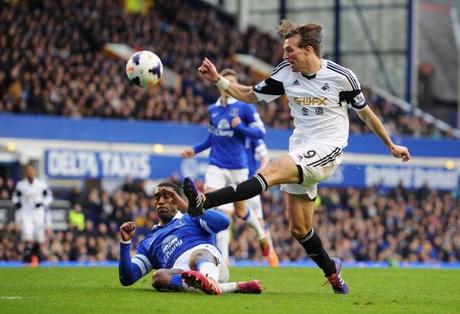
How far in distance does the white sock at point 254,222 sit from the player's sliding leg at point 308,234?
18.6 feet

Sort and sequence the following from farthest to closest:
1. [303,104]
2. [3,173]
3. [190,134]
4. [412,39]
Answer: [412,39]
[190,134]
[3,173]
[303,104]

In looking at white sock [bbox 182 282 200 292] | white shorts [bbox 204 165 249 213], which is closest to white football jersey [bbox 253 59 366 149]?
white sock [bbox 182 282 200 292]

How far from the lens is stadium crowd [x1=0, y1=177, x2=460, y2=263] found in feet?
82.7

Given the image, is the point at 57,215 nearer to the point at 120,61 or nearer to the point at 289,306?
the point at 120,61

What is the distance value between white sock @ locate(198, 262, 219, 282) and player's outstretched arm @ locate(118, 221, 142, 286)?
0.71 meters

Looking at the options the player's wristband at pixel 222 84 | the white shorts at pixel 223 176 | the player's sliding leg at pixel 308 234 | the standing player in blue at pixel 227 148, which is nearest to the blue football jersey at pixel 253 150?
the standing player in blue at pixel 227 148

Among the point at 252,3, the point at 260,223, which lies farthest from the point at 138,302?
the point at 252,3

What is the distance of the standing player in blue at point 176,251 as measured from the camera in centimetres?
1031

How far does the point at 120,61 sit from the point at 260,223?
16411mm

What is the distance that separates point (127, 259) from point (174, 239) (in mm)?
507

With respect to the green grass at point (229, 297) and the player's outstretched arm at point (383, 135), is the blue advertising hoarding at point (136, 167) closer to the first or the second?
the green grass at point (229, 297)

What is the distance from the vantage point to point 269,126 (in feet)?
111

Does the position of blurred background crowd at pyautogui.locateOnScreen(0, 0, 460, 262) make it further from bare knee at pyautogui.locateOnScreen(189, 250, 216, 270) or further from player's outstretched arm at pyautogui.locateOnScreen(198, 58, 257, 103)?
bare knee at pyautogui.locateOnScreen(189, 250, 216, 270)

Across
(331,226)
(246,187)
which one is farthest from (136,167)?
(246,187)
